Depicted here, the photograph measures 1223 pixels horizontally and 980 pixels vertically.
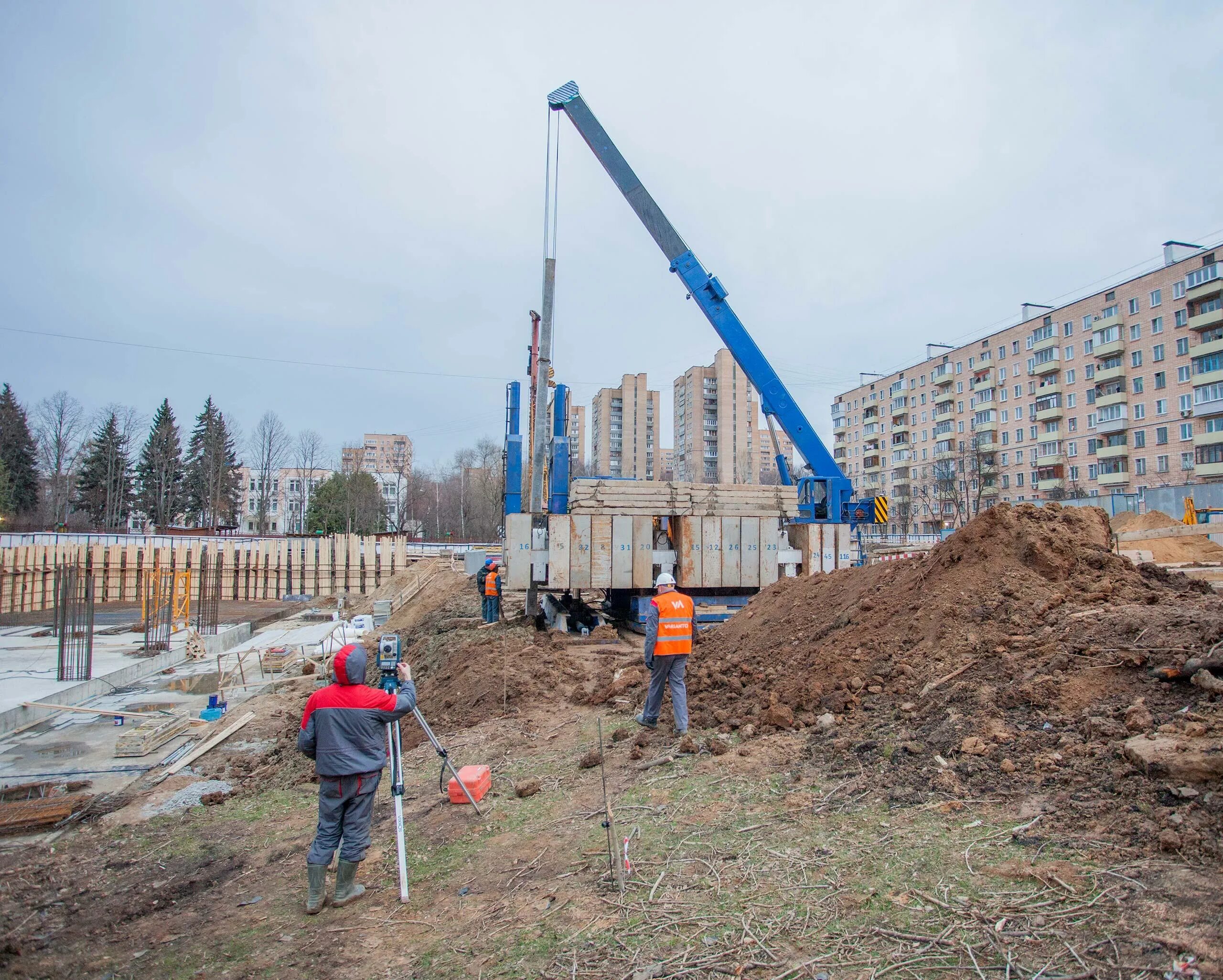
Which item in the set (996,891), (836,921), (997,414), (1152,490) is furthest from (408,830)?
(997,414)

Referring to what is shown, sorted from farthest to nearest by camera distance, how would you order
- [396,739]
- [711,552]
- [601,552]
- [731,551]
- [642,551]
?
[731,551]
[711,552]
[642,551]
[601,552]
[396,739]

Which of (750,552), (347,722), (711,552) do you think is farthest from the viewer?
(750,552)

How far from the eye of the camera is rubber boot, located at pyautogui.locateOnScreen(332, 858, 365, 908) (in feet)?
13.6

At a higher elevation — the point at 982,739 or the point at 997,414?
the point at 997,414

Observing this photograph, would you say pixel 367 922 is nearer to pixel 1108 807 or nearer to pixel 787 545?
pixel 1108 807

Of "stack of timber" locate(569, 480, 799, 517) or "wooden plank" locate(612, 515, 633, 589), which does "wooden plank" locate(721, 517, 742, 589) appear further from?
"wooden plank" locate(612, 515, 633, 589)

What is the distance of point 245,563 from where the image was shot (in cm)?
3103

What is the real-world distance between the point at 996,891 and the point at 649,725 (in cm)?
381

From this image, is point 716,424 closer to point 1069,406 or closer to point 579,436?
point 579,436

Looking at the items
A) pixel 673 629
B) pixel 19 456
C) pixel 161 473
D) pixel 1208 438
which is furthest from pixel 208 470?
pixel 1208 438

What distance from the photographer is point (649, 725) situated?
675cm

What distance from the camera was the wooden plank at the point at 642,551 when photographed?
12.9 meters

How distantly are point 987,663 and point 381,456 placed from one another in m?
122

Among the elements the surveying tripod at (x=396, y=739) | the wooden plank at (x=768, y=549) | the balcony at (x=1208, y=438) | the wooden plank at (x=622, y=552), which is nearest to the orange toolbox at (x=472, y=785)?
the surveying tripod at (x=396, y=739)
